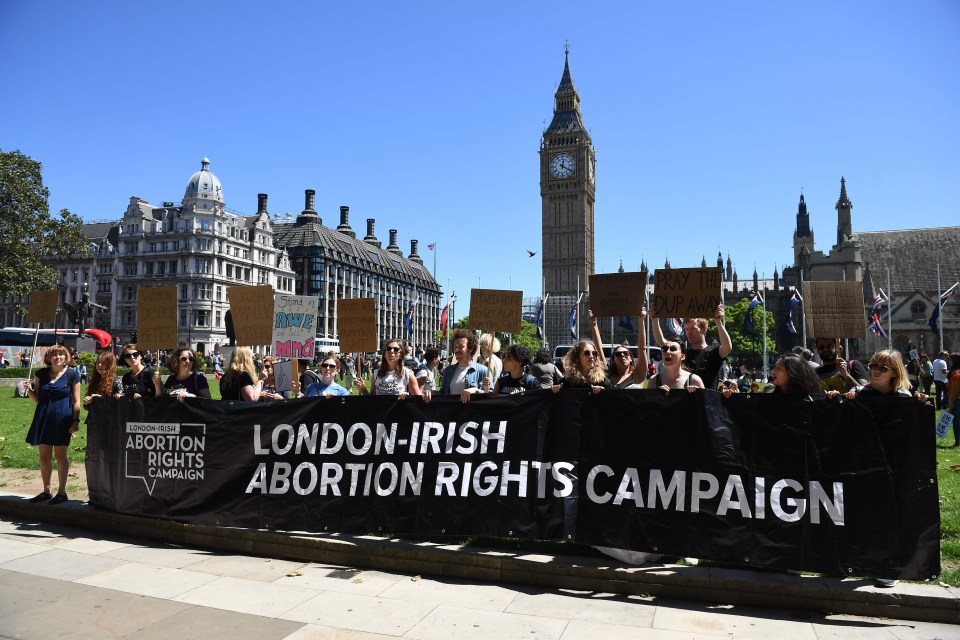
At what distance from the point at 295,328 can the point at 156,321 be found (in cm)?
331

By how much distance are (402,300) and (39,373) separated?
4856 inches

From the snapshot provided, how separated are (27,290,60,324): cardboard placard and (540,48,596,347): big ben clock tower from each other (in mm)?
103875

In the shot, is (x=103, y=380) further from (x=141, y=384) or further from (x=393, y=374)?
(x=393, y=374)

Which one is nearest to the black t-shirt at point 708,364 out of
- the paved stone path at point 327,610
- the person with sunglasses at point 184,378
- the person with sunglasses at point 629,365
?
the person with sunglasses at point 629,365

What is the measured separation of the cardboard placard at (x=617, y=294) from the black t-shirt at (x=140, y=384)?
5425mm

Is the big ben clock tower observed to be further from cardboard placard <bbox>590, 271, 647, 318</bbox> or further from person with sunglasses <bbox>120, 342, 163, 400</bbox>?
person with sunglasses <bbox>120, 342, 163, 400</bbox>

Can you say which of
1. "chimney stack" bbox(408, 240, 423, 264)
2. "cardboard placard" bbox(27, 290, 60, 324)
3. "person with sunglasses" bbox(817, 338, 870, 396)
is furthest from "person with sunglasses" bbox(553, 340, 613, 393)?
"chimney stack" bbox(408, 240, 423, 264)

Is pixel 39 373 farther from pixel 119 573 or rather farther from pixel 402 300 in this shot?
pixel 402 300

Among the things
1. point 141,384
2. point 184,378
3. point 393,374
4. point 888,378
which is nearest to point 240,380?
point 184,378

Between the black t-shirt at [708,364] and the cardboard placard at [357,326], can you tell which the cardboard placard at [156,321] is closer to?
the cardboard placard at [357,326]

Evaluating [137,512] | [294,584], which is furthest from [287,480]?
[137,512]

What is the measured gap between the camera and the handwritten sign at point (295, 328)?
12.6m

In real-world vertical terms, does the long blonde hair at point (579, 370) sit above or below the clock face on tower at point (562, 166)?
below

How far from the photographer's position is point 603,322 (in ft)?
364
